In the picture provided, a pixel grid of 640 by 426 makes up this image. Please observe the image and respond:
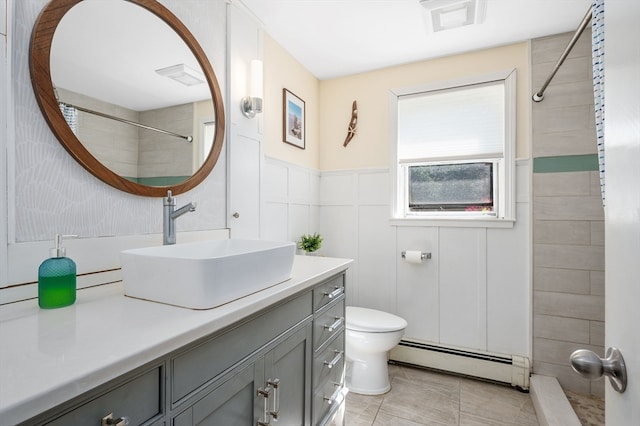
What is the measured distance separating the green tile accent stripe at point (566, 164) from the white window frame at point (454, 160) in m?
0.16

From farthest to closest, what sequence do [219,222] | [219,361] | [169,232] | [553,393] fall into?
1. [553,393]
2. [219,222]
3. [169,232]
4. [219,361]

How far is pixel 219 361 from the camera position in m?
0.84

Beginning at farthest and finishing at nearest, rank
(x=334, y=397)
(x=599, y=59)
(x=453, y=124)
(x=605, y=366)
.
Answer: (x=453, y=124) → (x=334, y=397) → (x=599, y=59) → (x=605, y=366)

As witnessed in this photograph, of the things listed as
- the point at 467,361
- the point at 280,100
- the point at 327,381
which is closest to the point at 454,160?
the point at 280,100

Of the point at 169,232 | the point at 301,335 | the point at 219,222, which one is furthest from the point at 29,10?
the point at 301,335

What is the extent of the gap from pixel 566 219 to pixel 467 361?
119 cm

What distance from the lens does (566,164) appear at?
2154 mm

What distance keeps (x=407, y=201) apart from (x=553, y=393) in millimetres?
1551

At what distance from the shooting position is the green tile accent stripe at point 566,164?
209 centimetres

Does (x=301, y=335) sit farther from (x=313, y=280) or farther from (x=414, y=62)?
(x=414, y=62)

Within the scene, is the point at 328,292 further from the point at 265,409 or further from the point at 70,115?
the point at 70,115

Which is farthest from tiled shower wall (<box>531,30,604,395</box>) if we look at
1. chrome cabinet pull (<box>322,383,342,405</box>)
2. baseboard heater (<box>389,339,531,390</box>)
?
chrome cabinet pull (<box>322,383,342,405</box>)

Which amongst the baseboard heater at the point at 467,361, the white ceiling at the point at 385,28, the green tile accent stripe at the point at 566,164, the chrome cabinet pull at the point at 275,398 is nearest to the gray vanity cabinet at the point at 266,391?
the chrome cabinet pull at the point at 275,398

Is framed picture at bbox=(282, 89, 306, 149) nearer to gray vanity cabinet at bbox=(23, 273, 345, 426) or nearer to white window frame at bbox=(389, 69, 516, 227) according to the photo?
white window frame at bbox=(389, 69, 516, 227)
